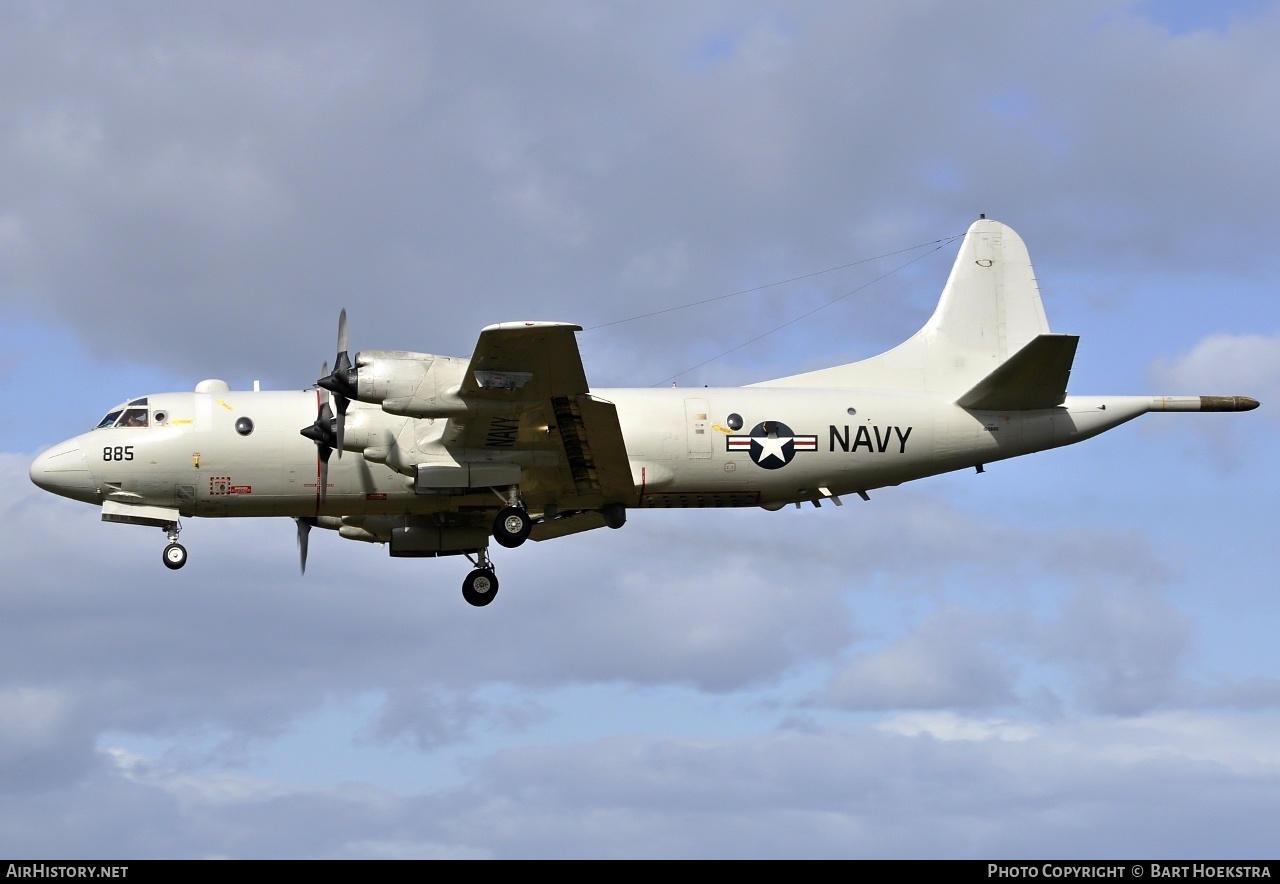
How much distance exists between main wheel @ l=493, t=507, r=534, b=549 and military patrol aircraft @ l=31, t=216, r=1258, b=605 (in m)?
0.03

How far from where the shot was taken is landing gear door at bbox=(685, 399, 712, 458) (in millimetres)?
29594

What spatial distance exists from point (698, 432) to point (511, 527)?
392 centimetres

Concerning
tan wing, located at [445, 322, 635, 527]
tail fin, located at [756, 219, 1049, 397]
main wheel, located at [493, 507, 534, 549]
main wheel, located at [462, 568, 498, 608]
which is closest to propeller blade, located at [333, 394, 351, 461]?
tan wing, located at [445, 322, 635, 527]

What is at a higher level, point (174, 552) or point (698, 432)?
point (698, 432)

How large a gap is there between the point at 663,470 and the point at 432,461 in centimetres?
431

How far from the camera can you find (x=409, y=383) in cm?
2617

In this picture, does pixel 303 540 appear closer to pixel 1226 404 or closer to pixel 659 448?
pixel 659 448

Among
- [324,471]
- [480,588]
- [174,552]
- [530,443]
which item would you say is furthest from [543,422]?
[174,552]

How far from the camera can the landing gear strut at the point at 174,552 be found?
29078mm

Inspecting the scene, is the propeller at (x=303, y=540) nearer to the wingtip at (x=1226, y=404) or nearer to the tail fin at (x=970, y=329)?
the tail fin at (x=970, y=329)

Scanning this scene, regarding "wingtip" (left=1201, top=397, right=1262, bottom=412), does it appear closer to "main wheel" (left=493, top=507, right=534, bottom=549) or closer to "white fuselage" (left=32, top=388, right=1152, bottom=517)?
"white fuselage" (left=32, top=388, right=1152, bottom=517)

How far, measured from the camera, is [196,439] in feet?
94.9

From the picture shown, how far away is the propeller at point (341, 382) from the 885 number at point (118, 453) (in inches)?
154
